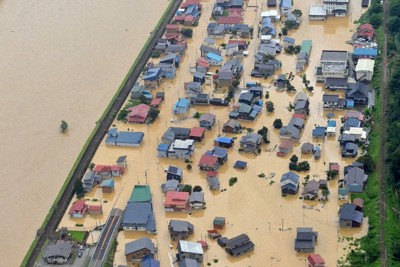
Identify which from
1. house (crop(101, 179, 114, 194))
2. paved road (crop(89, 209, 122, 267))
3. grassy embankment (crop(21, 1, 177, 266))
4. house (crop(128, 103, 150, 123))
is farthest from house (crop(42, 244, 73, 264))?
house (crop(128, 103, 150, 123))

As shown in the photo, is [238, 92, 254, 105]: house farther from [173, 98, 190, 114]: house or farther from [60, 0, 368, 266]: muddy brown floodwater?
[173, 98, 190, 114]: house

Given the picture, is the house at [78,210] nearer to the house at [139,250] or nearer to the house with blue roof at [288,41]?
the house at [139,250]

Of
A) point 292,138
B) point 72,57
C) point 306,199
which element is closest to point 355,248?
point 306,199

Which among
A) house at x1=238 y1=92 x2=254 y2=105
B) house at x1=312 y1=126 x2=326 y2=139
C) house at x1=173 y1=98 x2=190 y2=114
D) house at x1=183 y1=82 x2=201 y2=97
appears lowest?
house at x1=312 y1=126 x2=326 y2=139

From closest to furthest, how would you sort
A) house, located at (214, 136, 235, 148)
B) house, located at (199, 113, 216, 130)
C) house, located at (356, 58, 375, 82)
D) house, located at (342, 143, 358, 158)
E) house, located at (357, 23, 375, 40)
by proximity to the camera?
house, located at (342, 143, 358, 158), house, located at (214, 136, 235, 148), house, located at (199, 113, 216, 130), house, located at (356, 58, 375, 82), house, located at (357, 23, 375, 40)

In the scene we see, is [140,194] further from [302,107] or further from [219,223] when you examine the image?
[302,107]

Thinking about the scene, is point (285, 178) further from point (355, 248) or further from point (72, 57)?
point (72, 57)

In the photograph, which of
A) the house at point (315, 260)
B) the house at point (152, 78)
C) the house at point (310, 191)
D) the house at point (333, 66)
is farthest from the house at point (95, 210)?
the house at point (333, 66)
